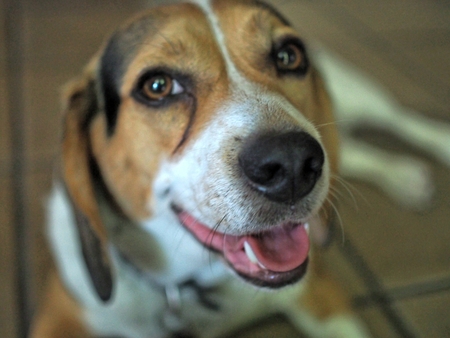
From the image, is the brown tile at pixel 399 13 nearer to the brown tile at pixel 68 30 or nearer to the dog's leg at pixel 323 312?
the brown tile at pixel 68 30

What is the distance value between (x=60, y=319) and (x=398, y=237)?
141 cm

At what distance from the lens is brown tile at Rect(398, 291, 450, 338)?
5.31ft

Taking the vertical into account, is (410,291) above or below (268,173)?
below

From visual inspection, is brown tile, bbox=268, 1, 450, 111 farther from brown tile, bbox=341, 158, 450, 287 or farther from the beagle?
→ the beagle

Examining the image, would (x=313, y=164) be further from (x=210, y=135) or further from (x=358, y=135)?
(x=358, y=135)

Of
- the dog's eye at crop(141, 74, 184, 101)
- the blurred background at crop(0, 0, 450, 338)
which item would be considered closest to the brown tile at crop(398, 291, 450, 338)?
the blurred background at crop(0, 0, 450, 338)

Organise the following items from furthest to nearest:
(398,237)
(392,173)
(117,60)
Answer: (392,173) < (398,237) < (117,60)

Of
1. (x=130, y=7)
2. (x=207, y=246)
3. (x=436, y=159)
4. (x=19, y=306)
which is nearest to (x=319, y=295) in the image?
(x=207, y=246)

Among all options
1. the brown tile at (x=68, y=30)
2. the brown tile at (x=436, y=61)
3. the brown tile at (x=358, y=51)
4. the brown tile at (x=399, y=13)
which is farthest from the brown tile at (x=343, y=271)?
the brown tile at (x=399, y=13)

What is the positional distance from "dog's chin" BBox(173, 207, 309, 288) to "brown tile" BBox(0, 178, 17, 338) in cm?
84

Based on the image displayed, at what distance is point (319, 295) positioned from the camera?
1584 millimetres

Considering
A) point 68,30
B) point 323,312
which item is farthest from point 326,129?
point 68,30

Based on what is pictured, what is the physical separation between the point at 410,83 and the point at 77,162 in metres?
2.43

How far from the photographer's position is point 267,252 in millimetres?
1171
